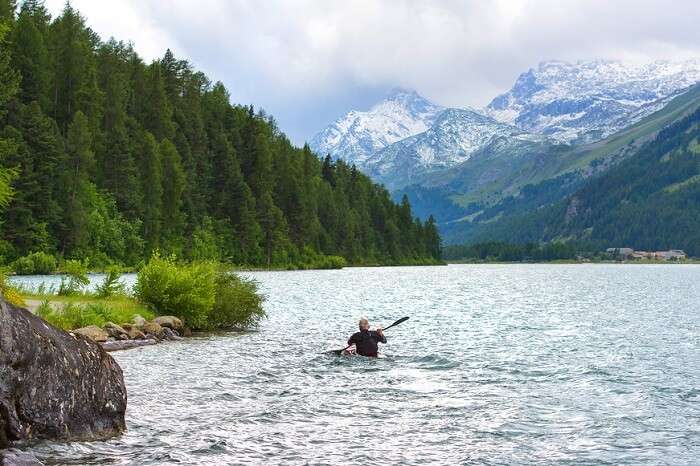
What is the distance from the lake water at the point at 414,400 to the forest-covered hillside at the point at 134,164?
46.1 m

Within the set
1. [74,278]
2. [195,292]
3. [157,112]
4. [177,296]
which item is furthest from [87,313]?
[157,112]

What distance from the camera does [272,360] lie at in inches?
1344

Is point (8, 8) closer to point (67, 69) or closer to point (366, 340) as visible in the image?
point (67, 69)

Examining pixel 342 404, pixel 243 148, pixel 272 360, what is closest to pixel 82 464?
pixel 342 404

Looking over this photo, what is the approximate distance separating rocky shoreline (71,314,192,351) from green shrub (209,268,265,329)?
10.7 feet

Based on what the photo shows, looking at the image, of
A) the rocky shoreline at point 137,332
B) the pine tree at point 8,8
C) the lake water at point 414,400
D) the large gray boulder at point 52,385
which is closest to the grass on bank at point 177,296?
the rocky shoreline at point 137,332

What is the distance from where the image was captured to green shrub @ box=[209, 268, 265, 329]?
152 ft

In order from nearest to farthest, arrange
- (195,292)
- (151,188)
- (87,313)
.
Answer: (87,313) < (195,292) < (151,188)

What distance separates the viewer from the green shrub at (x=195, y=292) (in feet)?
143

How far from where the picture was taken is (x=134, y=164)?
4724 inches

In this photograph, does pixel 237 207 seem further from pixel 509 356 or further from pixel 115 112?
pixel 509 356

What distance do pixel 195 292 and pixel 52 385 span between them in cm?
2711

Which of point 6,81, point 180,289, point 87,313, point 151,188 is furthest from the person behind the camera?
point 151,188

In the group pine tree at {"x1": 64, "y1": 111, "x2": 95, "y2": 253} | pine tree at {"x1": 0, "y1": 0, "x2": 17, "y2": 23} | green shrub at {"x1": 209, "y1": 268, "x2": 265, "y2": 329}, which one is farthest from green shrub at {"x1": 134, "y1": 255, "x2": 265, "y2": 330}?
pine tree at {"x1": 0, "y1": 0, "x2": 17, "y2": 23}
